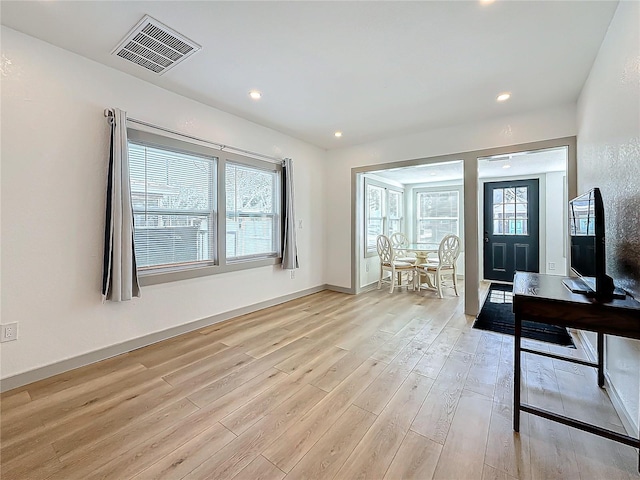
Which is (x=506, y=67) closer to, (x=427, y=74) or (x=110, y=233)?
(x=427, y=74)

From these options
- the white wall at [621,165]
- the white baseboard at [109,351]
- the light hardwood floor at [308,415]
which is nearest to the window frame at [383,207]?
the white baseboard at [109,351]

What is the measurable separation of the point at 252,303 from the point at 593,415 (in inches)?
134

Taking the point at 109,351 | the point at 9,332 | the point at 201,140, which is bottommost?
the point at 109,351

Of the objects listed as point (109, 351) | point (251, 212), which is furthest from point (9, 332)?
point (251, 212)

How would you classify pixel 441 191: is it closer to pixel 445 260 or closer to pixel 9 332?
pixel 445 260

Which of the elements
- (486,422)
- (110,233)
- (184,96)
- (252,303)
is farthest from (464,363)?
(184,96)

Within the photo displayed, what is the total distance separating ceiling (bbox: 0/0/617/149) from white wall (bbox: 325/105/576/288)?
197 mm

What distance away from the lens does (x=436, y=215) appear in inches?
276

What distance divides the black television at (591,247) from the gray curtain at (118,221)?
334cm

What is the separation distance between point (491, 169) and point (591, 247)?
455 cm

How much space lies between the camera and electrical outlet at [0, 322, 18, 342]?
2.00 meters

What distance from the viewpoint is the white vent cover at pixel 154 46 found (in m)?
1.99

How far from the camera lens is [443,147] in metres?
3.96

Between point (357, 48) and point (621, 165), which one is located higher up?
point (357, 48)
